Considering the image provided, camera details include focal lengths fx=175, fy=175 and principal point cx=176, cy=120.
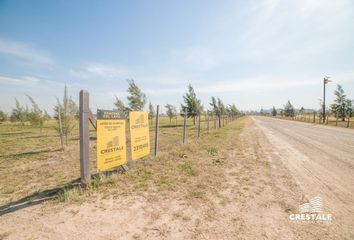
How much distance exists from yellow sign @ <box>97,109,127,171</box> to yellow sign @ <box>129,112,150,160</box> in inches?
27.1

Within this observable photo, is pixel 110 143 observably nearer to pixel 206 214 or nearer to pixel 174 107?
pixel 206 214

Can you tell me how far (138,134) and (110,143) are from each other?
1483 millimetres

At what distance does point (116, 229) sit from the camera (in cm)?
260

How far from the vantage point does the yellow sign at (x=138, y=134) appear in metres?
5.75

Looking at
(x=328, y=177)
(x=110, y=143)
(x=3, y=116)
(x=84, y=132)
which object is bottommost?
(x=328, y=177)

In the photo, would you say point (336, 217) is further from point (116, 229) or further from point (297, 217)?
point (116, 229)

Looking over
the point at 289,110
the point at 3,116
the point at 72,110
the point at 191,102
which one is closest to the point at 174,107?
the point at 191,102

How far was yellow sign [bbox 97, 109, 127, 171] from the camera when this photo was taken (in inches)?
170

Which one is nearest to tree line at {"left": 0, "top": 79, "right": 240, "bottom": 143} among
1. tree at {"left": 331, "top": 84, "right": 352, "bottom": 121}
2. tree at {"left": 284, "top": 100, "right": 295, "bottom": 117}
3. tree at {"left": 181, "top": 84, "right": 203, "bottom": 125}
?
tree at {"left": 181, "top": 84, "right": 203, "bottom": 125}

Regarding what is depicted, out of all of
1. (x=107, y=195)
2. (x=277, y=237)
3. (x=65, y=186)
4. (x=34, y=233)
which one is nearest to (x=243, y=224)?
(x=277, y=237)

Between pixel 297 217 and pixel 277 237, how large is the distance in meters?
0.78

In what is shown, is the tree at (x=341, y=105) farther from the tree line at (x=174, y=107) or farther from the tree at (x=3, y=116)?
the tree at (x=3, y=116)

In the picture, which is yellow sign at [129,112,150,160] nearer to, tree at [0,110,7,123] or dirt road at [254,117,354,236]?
dirt road at [254,117,354,236]

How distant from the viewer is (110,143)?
4.64 m
